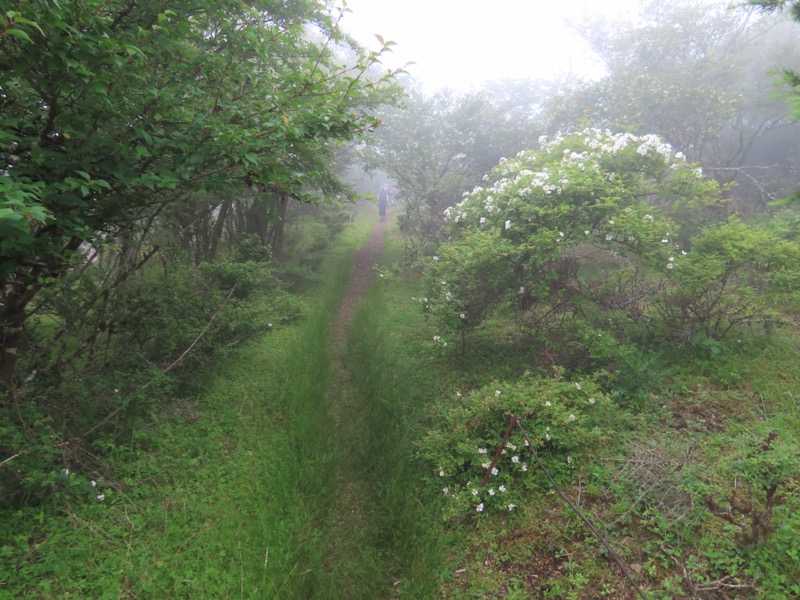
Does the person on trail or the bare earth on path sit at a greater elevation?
the person on trail

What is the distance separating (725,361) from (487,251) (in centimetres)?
303

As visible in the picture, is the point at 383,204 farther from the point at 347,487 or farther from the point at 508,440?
the point at 508,440

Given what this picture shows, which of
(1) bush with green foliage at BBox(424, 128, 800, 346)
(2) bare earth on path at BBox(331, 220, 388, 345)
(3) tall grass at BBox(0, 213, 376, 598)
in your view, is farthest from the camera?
(2) bare earth on path at BBox(331, 220, 388, 345)

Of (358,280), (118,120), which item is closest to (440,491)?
(118,120)

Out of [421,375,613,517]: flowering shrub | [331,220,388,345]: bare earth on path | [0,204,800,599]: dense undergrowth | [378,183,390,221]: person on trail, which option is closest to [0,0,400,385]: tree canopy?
[0,204,800,599]: dense undergrowth

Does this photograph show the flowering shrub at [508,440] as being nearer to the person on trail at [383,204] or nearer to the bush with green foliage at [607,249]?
the bush with green foliage at [607,249]

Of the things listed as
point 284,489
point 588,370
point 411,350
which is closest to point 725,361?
point 588,370

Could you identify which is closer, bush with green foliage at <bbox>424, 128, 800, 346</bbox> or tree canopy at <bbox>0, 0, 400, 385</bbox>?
tree canopy at <bbox>0, 0, 400, 385</bbox>

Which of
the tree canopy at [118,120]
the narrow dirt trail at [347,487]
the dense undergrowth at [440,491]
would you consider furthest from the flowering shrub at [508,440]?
the tree canopy at [118,120]

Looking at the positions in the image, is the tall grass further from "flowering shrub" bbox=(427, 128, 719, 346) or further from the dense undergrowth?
"flowering shrub" bbox=(427, 128, 719, 346)

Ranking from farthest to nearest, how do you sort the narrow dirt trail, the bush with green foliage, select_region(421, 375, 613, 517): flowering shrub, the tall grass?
the bush with green foliage < select_region(421, 375, 613, 517): flowering shrub < the narrow dirt trail < the tall grass

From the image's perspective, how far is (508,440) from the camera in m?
3.55

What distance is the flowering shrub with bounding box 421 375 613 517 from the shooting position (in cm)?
332

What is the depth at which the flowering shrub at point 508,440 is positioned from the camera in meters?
3.32
